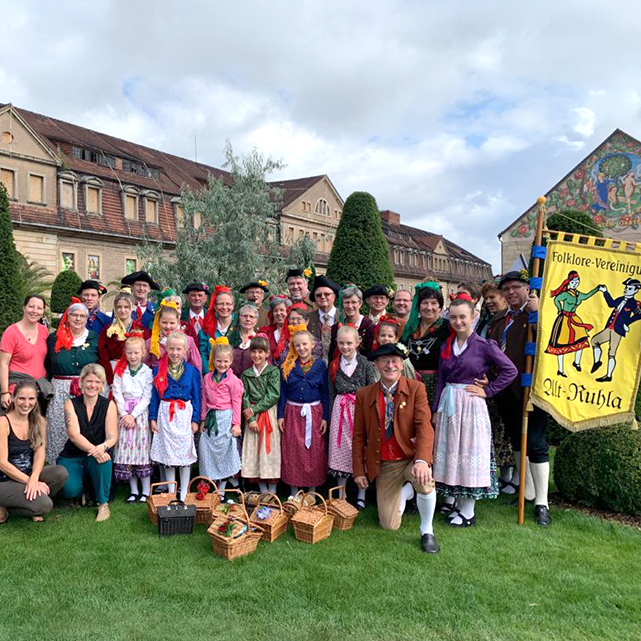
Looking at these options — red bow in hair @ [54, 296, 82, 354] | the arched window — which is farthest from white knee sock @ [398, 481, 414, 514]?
the arched window

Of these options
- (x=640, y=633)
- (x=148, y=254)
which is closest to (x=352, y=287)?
(x=640, y=633)

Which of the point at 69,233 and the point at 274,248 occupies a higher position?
the point at 69,233

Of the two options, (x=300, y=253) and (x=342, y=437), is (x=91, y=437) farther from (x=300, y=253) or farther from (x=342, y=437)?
(x=300, y=253)

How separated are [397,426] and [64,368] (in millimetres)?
3441

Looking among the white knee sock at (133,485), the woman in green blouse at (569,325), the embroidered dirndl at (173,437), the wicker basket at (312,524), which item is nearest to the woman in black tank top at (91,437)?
the white knee sock at (133,485)

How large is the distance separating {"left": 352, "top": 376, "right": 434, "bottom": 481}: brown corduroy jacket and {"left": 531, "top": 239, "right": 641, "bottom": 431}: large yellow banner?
1155 millimetres

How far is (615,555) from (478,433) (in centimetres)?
138

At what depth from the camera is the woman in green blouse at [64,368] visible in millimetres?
5586

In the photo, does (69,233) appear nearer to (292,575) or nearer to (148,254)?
(148,254)

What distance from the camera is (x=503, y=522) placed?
5.01 metres

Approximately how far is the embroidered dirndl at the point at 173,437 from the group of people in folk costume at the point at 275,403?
0.04 feet

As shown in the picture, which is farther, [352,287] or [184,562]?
[352,287]

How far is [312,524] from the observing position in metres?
4.51

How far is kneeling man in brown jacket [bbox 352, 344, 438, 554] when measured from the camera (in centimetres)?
473
